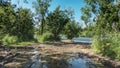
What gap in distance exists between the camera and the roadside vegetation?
2402 centimetres

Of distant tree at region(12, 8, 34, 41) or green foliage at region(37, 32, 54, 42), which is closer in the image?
green foliage at region(37, 32, 54, 42)

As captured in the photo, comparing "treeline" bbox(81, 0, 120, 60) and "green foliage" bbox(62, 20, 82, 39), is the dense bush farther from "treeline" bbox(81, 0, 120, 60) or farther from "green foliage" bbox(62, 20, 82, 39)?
"green foliage" bbox(62, 20, 82, 39)

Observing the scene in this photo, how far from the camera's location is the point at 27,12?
6050 centimetres

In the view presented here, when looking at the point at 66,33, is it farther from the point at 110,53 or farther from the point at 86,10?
the point at 110,53

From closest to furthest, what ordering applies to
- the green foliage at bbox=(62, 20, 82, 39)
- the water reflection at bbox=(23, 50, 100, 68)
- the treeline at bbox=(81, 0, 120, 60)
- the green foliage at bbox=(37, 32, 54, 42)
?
the water reflection at bbox=(23, 50, 100, 68) < the treeline at bbox=(81, 0, 120, 60) < the green foliage at bbox=(37, 32, 54, 42) < the green foliage at bbox=(62, 20, 82, 39)

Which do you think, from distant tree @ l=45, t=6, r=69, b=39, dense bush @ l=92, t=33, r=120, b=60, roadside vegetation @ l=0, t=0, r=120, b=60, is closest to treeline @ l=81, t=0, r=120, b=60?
roadside vegetation @ l=0, t=0, r=120, b=60

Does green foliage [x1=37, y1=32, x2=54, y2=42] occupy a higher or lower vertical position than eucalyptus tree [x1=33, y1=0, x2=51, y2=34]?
lower

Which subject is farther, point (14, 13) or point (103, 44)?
point (14, 13)

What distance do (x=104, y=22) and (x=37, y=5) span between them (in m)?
26.1

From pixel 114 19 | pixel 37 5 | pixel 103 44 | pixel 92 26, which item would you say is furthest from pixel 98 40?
pixel 37 5

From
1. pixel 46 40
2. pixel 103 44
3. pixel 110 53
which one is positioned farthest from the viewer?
pixel 46 40

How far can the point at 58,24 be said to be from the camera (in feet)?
205

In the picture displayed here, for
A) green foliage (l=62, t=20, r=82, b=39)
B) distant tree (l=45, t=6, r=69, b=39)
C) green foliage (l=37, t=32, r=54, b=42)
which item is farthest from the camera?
green foliage (l=62, t=20, r=82, b=39)

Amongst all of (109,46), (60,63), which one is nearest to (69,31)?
(109,46)
